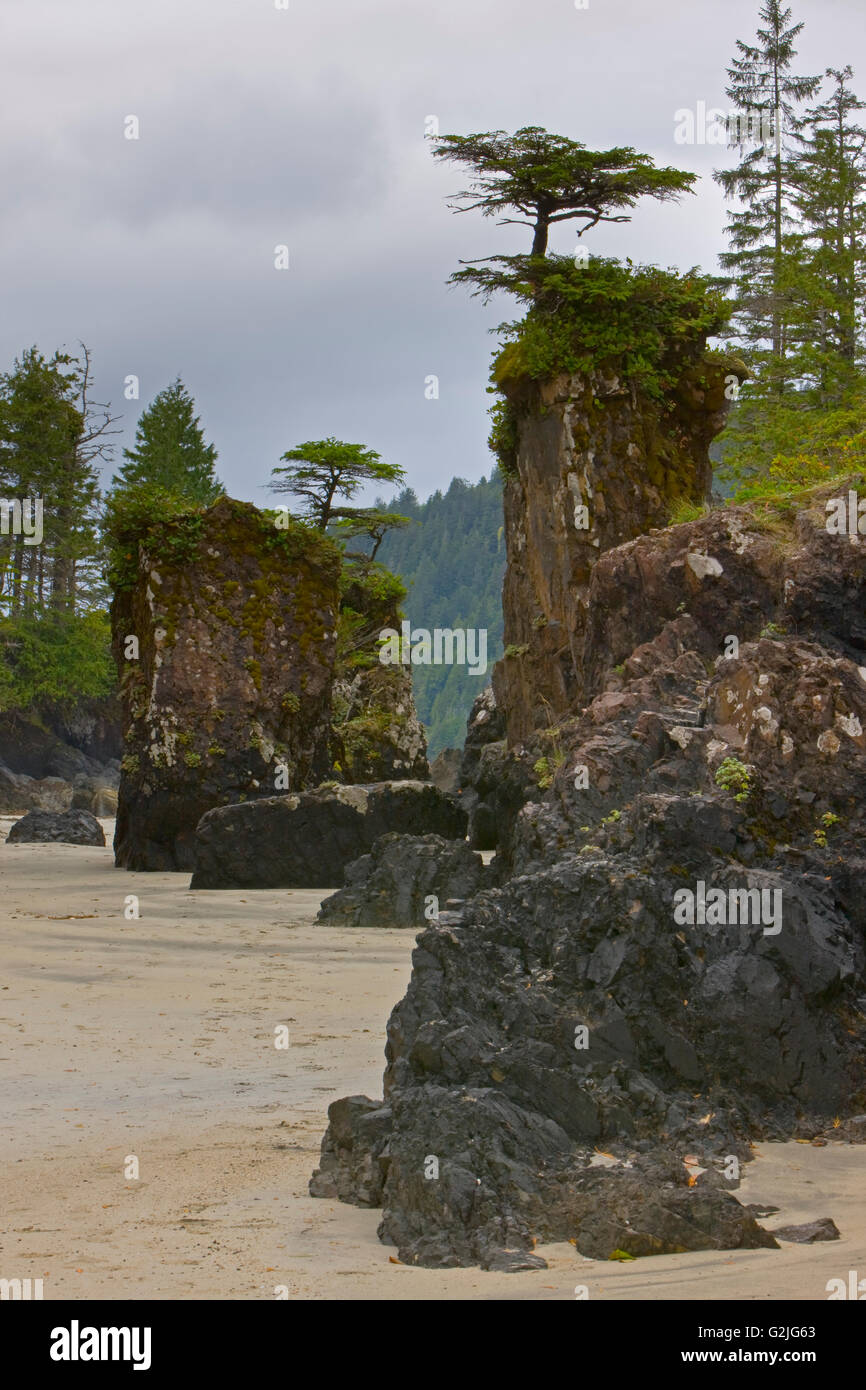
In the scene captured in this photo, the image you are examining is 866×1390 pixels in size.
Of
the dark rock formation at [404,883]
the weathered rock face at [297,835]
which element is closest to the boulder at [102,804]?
the weathered rock face at [297,835]

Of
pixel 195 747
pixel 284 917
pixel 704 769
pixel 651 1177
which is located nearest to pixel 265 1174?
pixel 651 1177

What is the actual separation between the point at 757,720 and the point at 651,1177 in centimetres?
315

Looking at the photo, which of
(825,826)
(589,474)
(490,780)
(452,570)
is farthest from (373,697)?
(452,570)

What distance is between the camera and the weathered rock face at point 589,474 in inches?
787

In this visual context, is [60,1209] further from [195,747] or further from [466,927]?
[195,747]

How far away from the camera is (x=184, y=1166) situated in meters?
4.59

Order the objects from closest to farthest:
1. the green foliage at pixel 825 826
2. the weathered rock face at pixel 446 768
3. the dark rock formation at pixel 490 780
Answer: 1. the green foliage at pixel 825 826
2. the dark rock formation at pixel 490 780
3. the weathered rock face at pixel 446 768

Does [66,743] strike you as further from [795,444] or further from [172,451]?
[795,444]

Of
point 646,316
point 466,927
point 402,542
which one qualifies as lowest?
point 466,927

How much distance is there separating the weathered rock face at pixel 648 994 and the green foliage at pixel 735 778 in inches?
0.6

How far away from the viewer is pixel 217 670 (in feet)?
55.9

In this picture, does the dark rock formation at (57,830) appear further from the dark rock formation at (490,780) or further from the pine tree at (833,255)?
the pine tree at (833,255)

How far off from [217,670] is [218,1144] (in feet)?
40.9

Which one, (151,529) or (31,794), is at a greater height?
(151,529)
